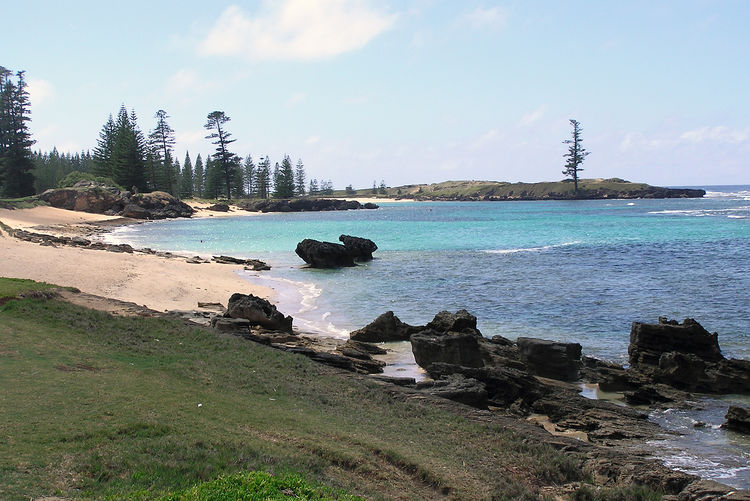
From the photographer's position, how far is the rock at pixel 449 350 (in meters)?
16.6

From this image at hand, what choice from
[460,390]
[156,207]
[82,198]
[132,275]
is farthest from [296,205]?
[460,390]

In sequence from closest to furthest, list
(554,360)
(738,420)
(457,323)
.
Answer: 1. (738,420)
2. (554,360)
3. (457,323)

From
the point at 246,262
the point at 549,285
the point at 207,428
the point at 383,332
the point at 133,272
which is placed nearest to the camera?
the point at 207,428

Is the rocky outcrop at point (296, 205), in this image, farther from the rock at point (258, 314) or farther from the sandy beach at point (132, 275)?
the rock at point (258, 314)

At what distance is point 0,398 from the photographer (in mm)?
8938

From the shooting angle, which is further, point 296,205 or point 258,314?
point 296,205

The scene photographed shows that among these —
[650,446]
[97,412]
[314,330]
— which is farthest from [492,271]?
[97,412]

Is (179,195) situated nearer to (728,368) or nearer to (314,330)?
(314,330)

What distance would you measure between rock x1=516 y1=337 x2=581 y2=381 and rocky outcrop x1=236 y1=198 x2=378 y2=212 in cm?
11058

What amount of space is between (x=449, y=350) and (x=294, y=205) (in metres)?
116

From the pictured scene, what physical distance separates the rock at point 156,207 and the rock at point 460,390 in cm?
8324

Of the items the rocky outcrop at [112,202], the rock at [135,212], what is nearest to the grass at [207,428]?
the rocky outcrop at [112,202]

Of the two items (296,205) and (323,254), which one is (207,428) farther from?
(296,205)

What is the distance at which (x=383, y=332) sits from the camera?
20.6 meters
